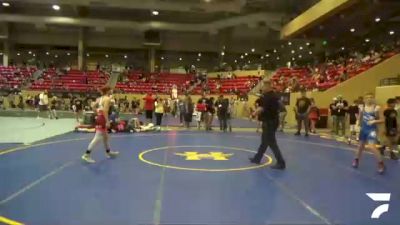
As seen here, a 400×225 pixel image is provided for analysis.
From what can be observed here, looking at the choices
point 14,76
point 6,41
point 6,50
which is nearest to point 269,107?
point 14,76

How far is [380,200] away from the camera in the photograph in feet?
21.7

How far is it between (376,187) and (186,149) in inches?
219

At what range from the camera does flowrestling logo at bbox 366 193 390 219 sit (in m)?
5.57

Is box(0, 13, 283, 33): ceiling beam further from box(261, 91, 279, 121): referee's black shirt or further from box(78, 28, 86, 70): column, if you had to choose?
box(261, 91, 279, 121): referee's black shirt

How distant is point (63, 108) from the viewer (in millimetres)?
36562

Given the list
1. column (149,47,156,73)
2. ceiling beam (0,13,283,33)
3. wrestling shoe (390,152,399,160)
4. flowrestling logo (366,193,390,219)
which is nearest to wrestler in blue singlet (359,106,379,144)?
flowrestling logo (366,193,390,219)

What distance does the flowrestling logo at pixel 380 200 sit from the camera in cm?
557

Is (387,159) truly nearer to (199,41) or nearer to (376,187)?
(376,187)

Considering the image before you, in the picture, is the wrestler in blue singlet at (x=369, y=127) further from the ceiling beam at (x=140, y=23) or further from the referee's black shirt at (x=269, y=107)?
the ceiling beam at (x=140, y=23)

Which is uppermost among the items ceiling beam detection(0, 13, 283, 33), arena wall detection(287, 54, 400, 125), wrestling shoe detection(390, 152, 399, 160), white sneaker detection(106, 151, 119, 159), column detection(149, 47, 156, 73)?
ceiling beam detection(0, 13, 283, 33)

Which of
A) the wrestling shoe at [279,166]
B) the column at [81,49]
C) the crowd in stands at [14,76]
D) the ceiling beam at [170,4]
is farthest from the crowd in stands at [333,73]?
the crowd in stands at [14,76]

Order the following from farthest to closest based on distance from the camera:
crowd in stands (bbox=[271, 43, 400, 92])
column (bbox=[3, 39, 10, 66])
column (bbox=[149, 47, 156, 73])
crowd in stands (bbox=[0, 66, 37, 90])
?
1. column (bbox=[149, 47, 156, 73])
2. column (bbox=[3, 39, 10, 66])
3. crowd in stands (bbox=[0, 66, 37, 90])
4. crowd in stands (bbox=[271, 43, 400, 92])

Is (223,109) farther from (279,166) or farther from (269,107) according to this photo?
(279,166)

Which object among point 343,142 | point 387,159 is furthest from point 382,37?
point 387,159
